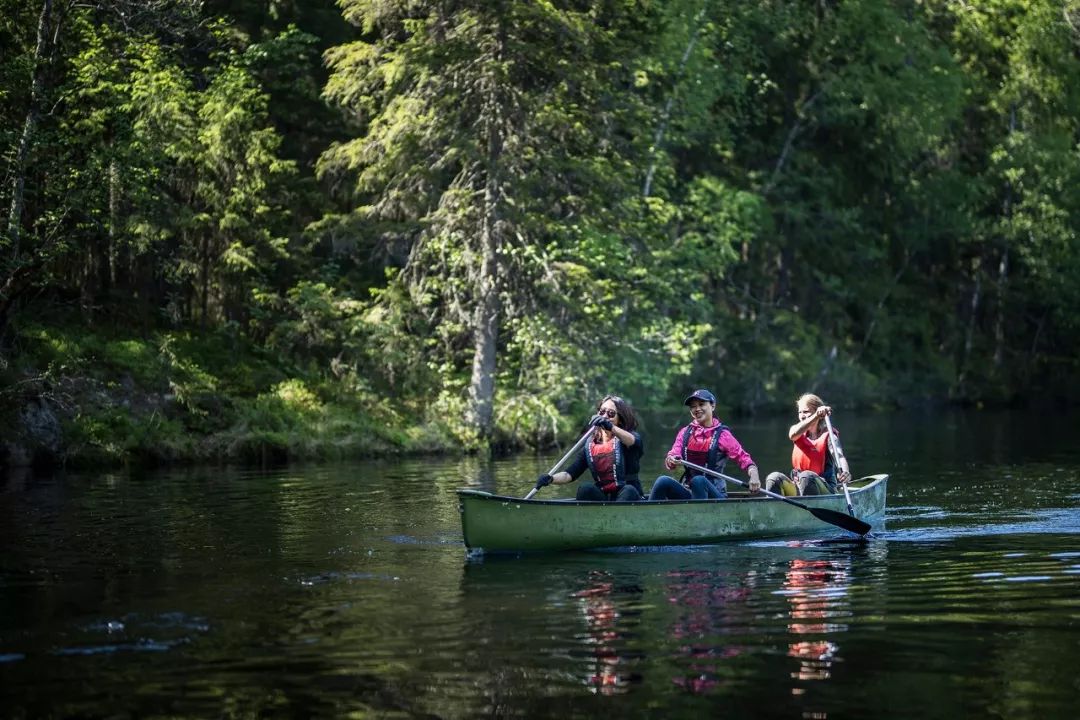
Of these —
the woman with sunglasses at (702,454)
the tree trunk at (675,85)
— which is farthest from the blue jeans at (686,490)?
the tree trunk at (675,85)

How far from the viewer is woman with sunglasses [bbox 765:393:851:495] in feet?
56.8

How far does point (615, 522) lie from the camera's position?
595 inches

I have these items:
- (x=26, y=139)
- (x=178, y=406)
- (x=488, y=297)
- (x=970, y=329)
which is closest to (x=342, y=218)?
(x=488, y=297)

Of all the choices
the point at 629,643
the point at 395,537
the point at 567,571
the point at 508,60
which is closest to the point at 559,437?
the point at 508,60

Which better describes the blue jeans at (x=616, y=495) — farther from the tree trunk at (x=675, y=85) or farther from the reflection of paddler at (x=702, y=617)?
the tree trunk at (x=675, y=85)

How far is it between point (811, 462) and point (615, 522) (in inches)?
146

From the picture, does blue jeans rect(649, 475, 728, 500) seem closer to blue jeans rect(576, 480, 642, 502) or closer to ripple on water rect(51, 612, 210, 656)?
blue jeans rect(576, 480, 642, 502)

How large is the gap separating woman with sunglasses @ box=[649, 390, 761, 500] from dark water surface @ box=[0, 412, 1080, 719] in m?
0.72

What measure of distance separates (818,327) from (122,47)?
25.8m

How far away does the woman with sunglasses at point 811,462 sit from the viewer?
17.3m

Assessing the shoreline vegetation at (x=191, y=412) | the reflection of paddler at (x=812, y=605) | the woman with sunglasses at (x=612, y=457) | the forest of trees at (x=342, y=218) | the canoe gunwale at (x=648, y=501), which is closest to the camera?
the reflection of paddler at (x=812, y=605)

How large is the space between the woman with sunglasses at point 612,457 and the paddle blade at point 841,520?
78.4 inches

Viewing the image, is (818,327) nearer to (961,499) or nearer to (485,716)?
(961,499)

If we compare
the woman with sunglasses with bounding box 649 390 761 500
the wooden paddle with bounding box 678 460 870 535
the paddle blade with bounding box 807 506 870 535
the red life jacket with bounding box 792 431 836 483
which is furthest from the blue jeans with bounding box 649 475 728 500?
the red life jacket with bounding box 792 431 836 483
